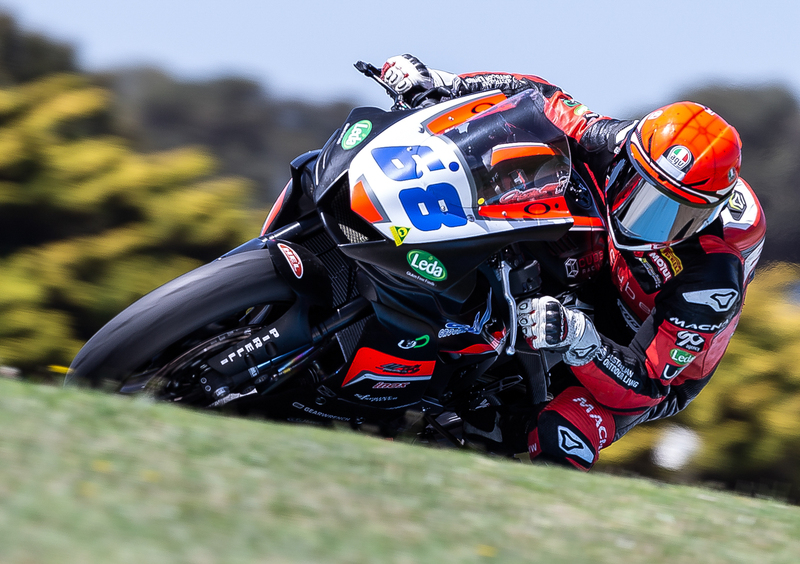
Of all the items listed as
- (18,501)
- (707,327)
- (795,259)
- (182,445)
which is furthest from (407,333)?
(795,259)

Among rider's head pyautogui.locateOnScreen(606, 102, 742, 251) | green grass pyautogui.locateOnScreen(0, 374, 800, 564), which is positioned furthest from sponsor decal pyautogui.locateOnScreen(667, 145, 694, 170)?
green grass pyautogui.locateOnScreen(0, 374, 800, 564)

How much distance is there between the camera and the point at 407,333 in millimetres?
3002

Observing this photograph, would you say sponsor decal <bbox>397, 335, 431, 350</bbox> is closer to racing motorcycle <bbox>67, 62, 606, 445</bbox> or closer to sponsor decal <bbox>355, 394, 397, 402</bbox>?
racing motorcycle <bbox>67, 62, 606, 445</bbox>

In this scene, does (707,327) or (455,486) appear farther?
(707,327)

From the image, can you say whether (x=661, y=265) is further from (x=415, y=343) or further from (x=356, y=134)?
(x=356, y=134)

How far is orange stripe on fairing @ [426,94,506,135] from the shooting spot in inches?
115

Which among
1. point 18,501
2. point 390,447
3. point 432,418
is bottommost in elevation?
point 432,418

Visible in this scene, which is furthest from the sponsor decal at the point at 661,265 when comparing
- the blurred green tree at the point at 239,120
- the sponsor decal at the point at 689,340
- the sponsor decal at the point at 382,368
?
the blurred green tree at the point at 239,120

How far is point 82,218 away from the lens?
177 inches

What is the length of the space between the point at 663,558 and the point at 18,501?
5.01 feet

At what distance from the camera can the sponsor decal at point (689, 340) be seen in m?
3.34

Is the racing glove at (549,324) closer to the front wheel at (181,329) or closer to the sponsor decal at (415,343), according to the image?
the sponsor decal at (415,343)

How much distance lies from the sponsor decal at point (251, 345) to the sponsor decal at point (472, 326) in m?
0.59

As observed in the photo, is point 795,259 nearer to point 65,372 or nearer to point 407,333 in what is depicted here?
point 407,333
